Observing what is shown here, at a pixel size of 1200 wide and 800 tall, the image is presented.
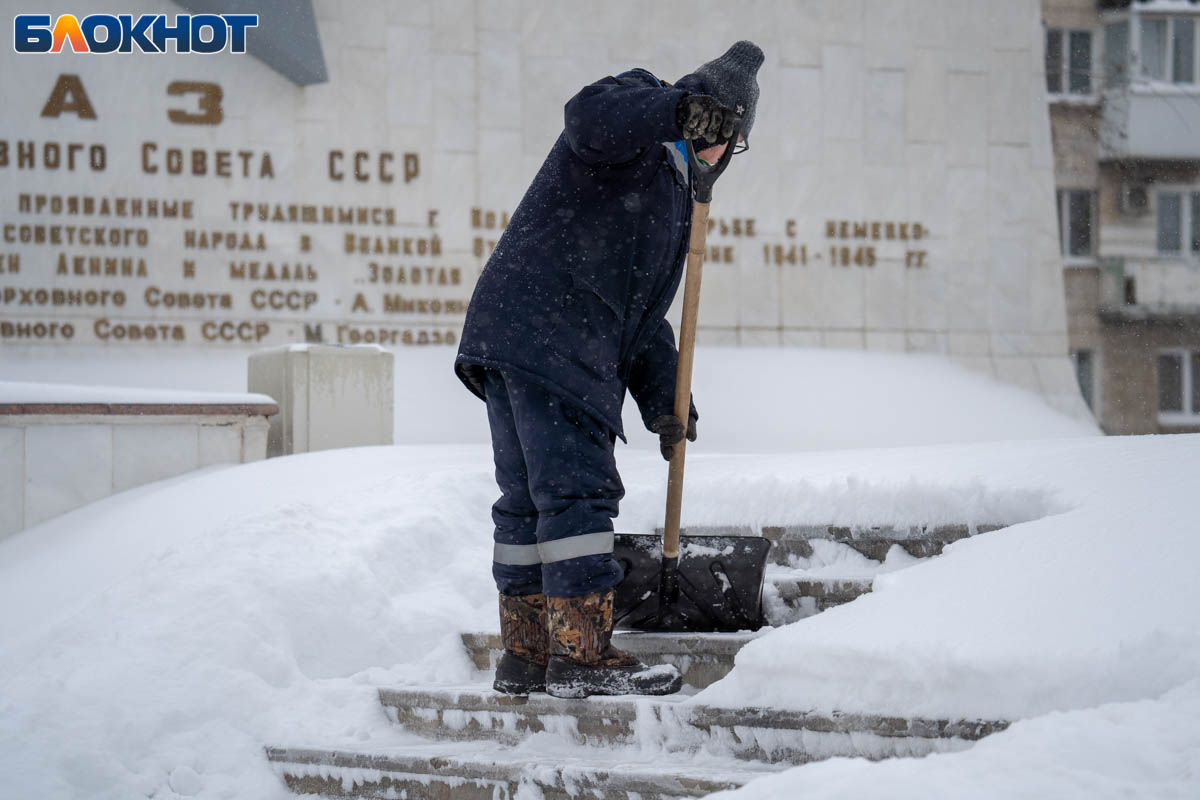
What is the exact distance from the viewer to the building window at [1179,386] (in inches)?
618

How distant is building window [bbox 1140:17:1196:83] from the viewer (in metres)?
16.5

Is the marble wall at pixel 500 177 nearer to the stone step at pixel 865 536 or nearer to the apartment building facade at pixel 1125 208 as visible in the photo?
the apartment building facade at pixel 1125 208

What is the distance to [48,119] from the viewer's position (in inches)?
412

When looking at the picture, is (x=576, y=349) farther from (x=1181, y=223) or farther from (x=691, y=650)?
(x=1181, y=223)

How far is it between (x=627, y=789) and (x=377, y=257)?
9055mm

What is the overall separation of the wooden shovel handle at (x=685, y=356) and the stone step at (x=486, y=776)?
650mm

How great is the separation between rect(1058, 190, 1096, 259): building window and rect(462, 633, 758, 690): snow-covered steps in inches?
565

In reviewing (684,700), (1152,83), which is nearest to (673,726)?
(684,700)

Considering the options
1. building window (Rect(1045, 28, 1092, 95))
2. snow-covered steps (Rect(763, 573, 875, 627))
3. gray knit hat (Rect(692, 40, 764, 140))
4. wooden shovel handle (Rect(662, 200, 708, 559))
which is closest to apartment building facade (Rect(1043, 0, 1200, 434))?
building window (Rect(1045, 28, 1092, 95))

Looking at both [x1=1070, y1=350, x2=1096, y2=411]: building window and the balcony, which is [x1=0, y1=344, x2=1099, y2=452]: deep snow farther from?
the balcony

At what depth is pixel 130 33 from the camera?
424 inches

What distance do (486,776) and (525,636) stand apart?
42 centimetres

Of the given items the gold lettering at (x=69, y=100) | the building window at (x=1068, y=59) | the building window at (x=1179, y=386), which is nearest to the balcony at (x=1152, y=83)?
the building window at (x=1068, y=59)

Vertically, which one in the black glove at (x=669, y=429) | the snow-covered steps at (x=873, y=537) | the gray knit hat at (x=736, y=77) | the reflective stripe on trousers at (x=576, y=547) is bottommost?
the snow-covered steps at (x=873, y=537)
